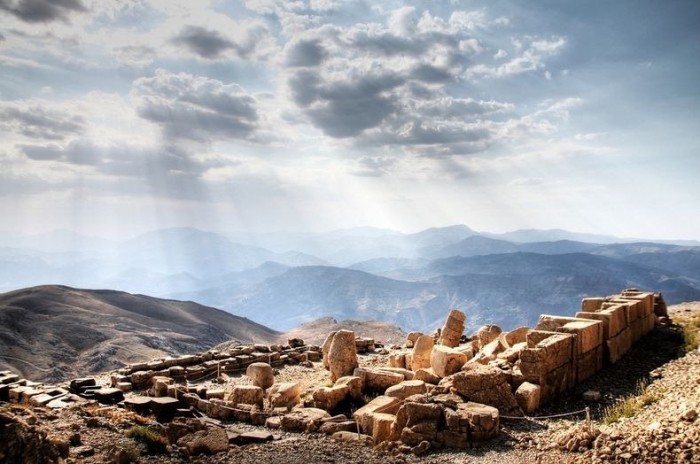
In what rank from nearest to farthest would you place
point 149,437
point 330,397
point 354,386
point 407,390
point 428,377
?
point 149,437, point 407,390, point 330,397, point 354,386, point 428,377

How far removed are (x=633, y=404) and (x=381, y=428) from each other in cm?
572

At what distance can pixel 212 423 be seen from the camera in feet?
43.0

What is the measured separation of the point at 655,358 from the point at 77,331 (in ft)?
158

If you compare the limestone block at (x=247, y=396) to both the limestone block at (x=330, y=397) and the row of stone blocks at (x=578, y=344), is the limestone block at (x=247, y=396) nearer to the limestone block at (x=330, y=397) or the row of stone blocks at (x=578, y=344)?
the limestone block at (x=330, y=397)

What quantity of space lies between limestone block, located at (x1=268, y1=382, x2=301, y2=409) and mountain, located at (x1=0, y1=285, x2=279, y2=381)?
2795 cm

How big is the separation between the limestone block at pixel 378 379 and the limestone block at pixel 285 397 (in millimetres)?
2021

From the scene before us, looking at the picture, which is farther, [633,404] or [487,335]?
[487,335]

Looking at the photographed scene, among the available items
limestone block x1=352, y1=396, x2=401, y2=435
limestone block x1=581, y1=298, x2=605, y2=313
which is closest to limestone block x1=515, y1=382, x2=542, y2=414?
limestone block x1=352, y1=396, x2=401, y2=435

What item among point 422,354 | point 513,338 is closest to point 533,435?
point 513,338

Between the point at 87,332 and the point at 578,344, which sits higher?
the point at 578,344

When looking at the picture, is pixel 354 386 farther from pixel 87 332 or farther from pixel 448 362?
pixel 87 332

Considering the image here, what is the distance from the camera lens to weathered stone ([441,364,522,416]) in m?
11.9

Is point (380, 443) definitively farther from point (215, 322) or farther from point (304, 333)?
point (215, 322)

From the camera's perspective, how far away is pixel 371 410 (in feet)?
40.2
